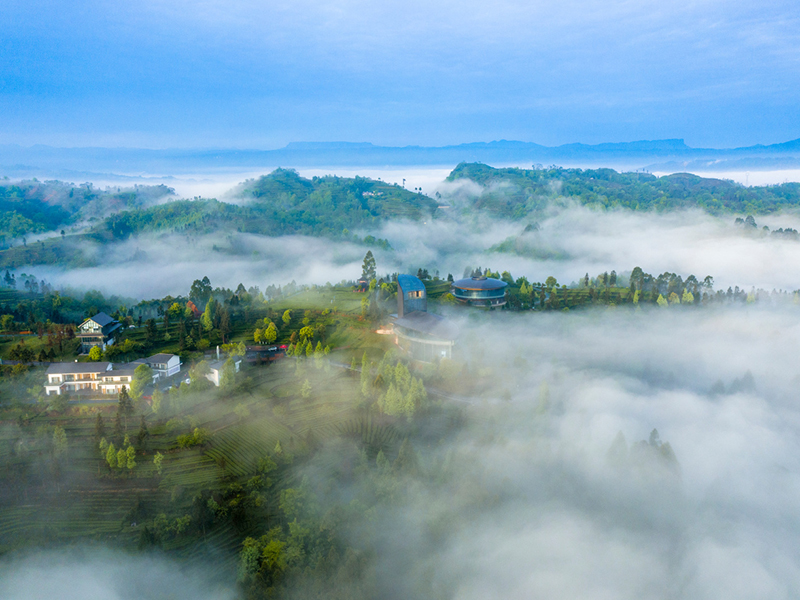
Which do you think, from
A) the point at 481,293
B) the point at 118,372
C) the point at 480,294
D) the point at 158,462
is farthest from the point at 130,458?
the point at 481,293

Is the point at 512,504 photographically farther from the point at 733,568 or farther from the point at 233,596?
the point at 233,596

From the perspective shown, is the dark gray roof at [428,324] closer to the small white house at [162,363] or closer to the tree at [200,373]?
the tree at [200,373]

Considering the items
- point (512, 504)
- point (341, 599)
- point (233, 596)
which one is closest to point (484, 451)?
point (512, 504)

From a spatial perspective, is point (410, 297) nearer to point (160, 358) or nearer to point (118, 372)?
point (160, 358)

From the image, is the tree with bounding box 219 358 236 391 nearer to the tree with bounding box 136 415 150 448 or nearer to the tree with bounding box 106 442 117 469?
the tree with bounding box 136 415 150 448

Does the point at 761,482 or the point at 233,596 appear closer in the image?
the point at 233,596

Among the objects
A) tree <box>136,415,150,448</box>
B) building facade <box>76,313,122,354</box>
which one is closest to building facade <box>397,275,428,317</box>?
tree <box>136,415,150,448</box>
